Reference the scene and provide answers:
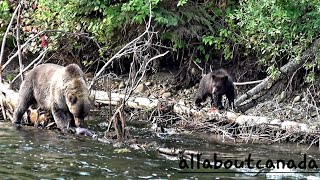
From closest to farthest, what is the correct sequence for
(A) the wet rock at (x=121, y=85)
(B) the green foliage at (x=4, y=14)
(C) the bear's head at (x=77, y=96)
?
(C) the bear's head at (x=77, y=96) < (A) the wet rock at (x=121, y=85) < (B) the green foliage at (x=4, y=14)

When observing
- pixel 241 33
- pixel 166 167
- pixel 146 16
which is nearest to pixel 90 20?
pixel 146 16

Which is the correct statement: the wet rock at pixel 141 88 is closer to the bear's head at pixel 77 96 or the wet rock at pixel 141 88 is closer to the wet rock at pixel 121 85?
the wet rock at pixel 121 85

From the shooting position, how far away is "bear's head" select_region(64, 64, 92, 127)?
10.7 m

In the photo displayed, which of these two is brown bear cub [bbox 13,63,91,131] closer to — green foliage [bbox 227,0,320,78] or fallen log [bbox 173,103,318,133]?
fallen log [bbox 173,103,318,133]

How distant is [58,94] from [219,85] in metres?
3.69

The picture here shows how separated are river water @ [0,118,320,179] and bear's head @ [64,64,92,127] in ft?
1.34

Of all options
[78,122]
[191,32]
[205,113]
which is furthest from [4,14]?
[78,122]

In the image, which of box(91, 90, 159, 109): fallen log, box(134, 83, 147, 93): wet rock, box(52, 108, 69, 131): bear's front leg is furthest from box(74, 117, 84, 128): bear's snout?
box(134, 83, 147, 93): wet rock

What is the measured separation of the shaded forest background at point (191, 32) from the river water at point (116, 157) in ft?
8.35

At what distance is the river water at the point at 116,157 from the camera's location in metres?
8.12

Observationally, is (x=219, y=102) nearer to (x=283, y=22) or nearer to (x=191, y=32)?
(x=283, y=22)

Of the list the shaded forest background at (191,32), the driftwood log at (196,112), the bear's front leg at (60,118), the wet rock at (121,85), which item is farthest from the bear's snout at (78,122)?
the wet rock at (121,85)

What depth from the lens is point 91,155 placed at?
9.34 metres

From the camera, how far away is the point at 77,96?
35.4 ft
